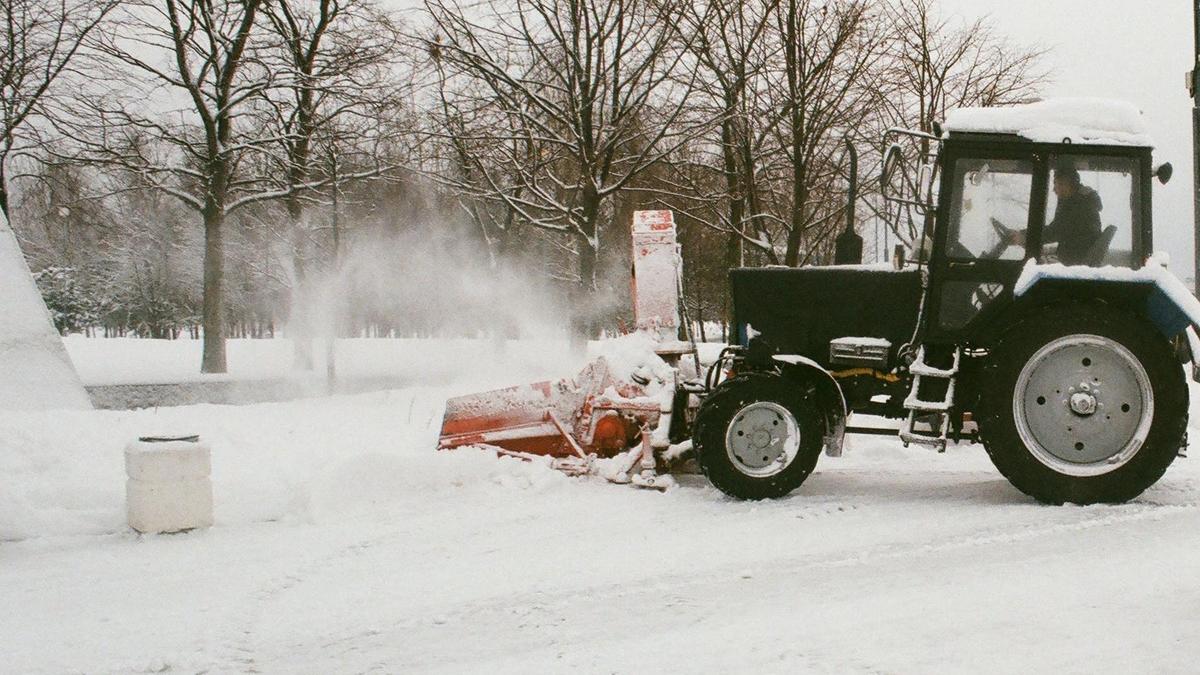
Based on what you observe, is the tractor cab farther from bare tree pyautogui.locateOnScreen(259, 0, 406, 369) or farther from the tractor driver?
bare tree pyautogui.locateOnScreen(259, 0, 406, 369)

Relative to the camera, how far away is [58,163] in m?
17.5

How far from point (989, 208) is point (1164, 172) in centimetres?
113

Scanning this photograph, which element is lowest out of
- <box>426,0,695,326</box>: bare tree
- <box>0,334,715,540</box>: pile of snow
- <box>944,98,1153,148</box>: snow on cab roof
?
<box>0,334,715,540</box>: pile of snow

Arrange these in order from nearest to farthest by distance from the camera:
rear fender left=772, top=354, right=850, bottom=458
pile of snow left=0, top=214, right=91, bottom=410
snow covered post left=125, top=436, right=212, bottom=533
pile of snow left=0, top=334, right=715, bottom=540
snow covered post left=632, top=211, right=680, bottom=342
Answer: snow covered post left=125, top=436, right=212, bottom=533 → pile of snow left=0, top=334, right=715, bottom=540 → rear fender left=772, top=354, right=850, bottom=458 → snow covered post left=632, top=211, right=680, bottom=342 → pile of snow left=0, top=214, right=91, bottom=410

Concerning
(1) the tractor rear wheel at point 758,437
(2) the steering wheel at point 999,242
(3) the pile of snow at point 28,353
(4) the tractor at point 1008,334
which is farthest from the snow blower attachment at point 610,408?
(3) the pile of snow at point 28,353

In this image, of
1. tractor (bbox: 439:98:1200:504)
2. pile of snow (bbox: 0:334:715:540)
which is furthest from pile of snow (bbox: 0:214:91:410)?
tractor (bbox: 439:98:1200:504)

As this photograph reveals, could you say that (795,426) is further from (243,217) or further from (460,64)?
(243,217)

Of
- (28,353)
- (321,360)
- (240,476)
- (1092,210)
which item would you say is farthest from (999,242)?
(321,360)

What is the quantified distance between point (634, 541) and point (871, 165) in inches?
722

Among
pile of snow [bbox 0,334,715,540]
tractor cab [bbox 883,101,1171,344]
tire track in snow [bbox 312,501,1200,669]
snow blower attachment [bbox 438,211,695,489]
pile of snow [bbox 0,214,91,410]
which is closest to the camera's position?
tire track in snow [bbox 312,501,1200,669]

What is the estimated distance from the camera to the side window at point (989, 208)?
629 cm

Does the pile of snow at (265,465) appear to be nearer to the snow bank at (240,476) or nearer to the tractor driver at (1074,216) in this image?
the snow bank at (240,476)

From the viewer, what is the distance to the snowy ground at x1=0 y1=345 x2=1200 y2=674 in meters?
3.70

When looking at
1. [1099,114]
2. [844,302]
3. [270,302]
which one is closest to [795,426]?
[844,302]
